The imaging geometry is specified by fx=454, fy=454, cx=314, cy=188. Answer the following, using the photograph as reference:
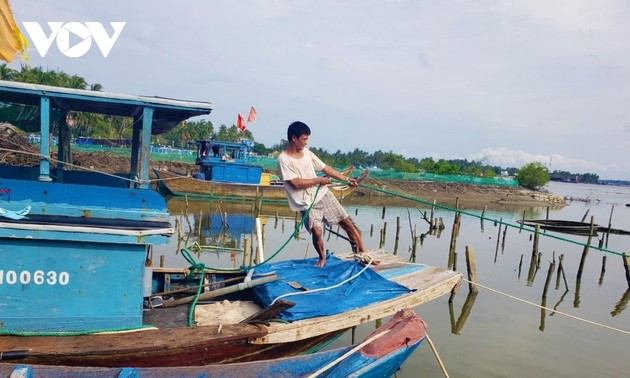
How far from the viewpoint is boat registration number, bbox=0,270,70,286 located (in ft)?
12.0

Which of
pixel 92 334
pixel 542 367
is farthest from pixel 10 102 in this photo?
pixel 542 367

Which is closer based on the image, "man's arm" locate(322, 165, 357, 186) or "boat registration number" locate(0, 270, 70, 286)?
"boat registration number" locate(0, 270, 70, 286)

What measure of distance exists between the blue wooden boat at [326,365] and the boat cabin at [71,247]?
0.61 m

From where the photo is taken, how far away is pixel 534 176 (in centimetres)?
5900

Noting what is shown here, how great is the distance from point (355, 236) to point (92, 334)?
3482mm

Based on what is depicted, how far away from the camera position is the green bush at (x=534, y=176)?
58.6 metres

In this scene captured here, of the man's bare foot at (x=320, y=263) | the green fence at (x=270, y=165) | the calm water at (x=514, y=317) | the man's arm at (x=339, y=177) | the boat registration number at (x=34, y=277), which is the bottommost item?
the calm water at (x=514, y=317)

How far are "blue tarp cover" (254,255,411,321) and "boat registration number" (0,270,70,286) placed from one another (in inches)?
74.8

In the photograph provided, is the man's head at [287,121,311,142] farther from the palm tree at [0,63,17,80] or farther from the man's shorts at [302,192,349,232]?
the palm tree at [0,63,17,80]

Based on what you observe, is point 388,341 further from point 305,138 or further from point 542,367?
point 542,367

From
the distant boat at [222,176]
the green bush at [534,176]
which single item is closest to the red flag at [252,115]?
the distant boat at [222,176]

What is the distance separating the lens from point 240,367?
371cm

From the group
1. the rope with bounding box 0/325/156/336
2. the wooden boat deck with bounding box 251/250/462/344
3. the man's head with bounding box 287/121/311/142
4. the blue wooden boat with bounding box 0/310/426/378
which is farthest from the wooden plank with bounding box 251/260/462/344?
the man's head with bounding box 287/121/311/142

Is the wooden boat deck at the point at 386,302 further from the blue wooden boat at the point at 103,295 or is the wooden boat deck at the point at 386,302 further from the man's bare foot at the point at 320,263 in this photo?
the man's bare foot at the point at 320,263
